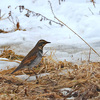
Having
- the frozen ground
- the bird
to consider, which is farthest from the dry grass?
the frozen ground

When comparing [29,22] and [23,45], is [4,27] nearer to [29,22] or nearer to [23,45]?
[29,22]

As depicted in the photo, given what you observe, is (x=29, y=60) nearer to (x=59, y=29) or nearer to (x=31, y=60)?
(x=31, y=60)

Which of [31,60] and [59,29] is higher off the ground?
[59,29]

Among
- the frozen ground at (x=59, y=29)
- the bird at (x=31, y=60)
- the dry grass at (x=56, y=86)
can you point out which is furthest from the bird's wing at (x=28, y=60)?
the frozen ground at (x=59, y=29)

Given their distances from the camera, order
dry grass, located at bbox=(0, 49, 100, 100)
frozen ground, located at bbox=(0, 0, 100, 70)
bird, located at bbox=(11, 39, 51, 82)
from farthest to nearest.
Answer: frozen ground, located at bbox=(0, 0, 100, 70)
bird, located at bbox=(11, 39, 51, 82)
dry grass, located at bbox=(0, 49, 100, 100)

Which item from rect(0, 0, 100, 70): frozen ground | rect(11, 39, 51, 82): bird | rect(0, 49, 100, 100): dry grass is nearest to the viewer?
rect(0, 49, 100, 100): dry grass

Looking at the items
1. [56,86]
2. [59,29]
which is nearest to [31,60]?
[56,86]

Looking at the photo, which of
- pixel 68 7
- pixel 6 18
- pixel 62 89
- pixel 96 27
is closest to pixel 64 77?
pixel 62 89

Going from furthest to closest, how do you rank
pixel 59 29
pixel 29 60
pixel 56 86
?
pixel 59 29 → pixel 29 60 → pixel 56 86

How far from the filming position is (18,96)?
2643 mm

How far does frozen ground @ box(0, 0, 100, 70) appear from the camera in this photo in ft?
17.8

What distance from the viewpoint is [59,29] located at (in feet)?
23.2

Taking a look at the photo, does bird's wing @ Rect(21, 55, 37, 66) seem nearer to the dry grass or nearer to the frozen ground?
the dry grass

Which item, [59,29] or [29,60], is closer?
[29,60]
